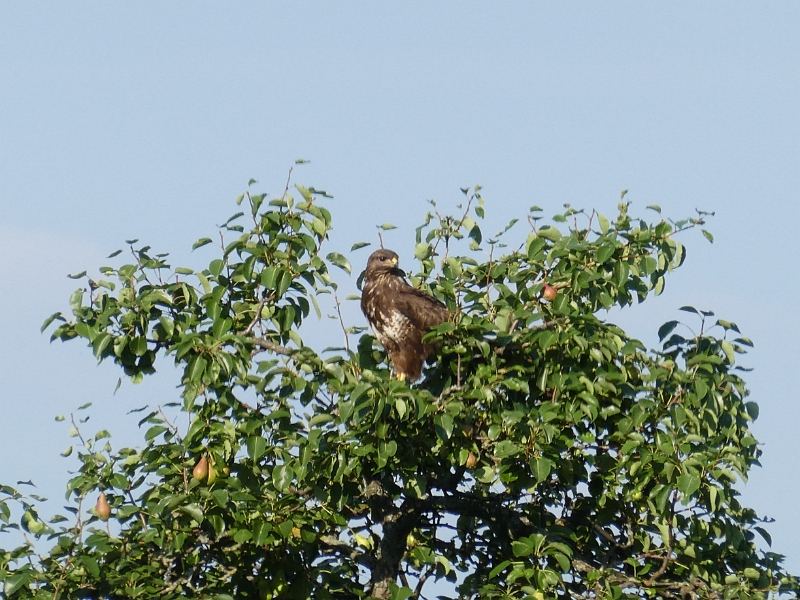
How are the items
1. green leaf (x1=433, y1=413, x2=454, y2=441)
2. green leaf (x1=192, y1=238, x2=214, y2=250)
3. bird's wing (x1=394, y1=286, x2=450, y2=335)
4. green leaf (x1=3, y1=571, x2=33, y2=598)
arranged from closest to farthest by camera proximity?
green leaf (x1=433, y1=413, x2=454, y2=441), green leaf (x1=3, y1=571, x2=33, y2=598), green leaf (x1=192, y1=238, x2=214, y2=250), bird's wing (x1=394, y1=286, x2=450, y2=335)

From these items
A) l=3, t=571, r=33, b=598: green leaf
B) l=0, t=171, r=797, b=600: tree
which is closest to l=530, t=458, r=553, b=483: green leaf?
l=0, t=171, r=797, b=600: tree

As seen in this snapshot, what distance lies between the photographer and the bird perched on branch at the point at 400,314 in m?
8.86

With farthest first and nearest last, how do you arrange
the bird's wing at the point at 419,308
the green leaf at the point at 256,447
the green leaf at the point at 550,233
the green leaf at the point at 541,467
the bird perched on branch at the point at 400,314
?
1. the bird's wing at the point at 419,308
2. the bird perched on branch at the point at 400,314
3. the green leaf at the point at 550,233
4. the green leaf at the point at 256,447
5. the green leaf at the point at 541,467

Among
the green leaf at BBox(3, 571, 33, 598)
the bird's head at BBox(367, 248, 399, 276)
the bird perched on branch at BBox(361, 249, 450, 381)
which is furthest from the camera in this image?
the bird's head at BBox(367, 248, 399, 276)

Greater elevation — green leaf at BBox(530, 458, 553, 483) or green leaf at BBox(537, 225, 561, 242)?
green leaf at BBox(537, 225, 561, 242)

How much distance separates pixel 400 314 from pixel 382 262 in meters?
0.88

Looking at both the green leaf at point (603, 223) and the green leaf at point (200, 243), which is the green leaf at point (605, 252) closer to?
the green leaf at point (603, 223)

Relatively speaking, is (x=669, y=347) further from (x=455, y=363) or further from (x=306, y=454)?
(x=306, y=454)

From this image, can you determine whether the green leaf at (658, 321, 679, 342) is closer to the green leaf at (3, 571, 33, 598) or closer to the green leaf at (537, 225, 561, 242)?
the green leaf at (537, 225, 561, 242)

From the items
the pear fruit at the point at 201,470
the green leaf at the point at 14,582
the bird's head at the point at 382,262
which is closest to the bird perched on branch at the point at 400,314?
the bird's head at the point at 382,262

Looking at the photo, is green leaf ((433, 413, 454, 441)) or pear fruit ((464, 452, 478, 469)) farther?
pear fruit ((464, 452, 478, 469))

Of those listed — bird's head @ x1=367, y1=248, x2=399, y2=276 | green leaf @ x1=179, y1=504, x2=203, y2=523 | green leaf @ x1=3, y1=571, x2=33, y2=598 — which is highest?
bird's head @ x1=367, y1=248, x2=399, y2=276

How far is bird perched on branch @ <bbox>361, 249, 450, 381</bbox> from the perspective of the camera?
886cm

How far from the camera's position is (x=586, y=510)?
8.41 meters
